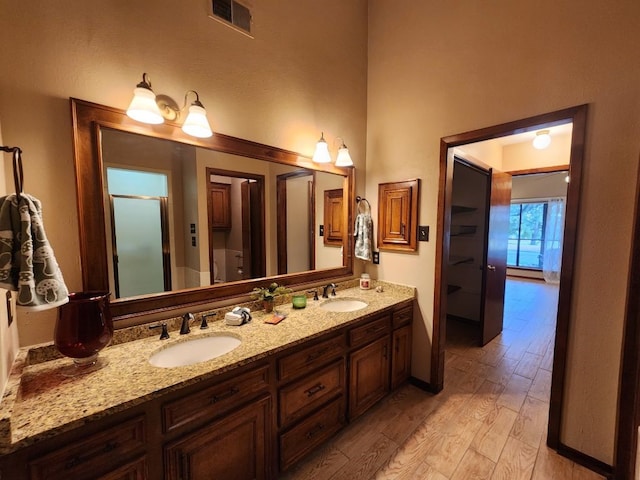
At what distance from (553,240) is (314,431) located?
774cm

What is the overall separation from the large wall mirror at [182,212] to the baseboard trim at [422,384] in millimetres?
1281

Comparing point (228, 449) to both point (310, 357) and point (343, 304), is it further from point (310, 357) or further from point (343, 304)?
point (343, 304)

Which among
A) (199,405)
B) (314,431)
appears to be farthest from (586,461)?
(199,405)

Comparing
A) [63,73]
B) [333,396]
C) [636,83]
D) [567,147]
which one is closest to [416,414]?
[333,396]

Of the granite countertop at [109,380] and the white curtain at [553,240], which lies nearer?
the granite countertop at [109,380]

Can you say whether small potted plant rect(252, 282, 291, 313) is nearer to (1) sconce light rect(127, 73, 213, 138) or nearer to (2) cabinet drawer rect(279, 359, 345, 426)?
(2) cabinet drawer rect(279, 359, 345, 426)

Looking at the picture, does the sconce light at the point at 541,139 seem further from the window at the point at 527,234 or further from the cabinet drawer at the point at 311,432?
the window at the point at 527,234

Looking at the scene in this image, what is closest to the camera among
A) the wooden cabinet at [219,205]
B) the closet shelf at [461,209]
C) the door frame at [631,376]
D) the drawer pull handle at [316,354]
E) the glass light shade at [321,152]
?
the door frame at [631,376]

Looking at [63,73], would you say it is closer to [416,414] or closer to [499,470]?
[416,414]

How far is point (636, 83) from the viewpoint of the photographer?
141 centimetres

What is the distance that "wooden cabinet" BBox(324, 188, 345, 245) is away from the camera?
2.49 meters

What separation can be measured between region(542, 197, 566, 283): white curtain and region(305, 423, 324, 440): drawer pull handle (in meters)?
7.51

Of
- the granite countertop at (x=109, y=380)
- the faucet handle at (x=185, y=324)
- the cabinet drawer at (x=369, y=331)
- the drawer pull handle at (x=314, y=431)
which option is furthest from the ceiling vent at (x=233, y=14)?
the drawer pull handle at (x=314, y=431)

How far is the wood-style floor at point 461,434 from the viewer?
1599 mm
